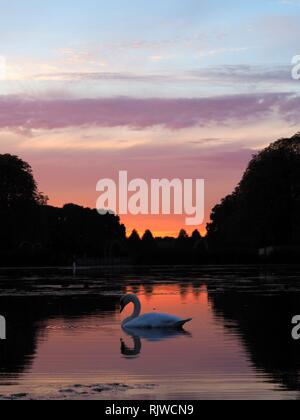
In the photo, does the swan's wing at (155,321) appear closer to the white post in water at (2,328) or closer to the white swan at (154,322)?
the white swan at (154,322)

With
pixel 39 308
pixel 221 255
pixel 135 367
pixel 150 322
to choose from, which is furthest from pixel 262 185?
pixel 135 367

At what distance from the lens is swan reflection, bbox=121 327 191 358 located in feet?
78.7

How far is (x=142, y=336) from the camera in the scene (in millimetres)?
27000

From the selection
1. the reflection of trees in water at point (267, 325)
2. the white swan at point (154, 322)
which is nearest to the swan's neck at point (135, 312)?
the white swan at point (154, 322)

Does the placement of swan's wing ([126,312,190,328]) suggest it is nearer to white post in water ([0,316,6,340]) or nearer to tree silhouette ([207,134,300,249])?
white post in water ([0,316,6,340])

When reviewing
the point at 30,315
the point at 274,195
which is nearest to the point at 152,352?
the point at 30,315

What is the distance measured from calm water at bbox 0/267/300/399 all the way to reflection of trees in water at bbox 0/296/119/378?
0.03 metres

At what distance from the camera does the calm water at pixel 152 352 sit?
57.6 feet

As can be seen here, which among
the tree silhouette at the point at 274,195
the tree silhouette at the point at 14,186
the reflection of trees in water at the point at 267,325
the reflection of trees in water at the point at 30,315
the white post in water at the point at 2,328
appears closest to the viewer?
the reflection of trees in water at the point at 267,325

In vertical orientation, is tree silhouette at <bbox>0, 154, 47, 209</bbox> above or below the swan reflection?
above

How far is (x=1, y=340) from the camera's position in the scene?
26.2 metres

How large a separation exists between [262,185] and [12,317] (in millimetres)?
84575

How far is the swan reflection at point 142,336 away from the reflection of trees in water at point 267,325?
1.95 m

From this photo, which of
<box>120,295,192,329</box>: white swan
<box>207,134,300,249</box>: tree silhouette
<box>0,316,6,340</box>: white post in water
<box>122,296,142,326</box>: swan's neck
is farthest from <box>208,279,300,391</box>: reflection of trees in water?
<box>207,134,300,249</box>: tree silhouette
